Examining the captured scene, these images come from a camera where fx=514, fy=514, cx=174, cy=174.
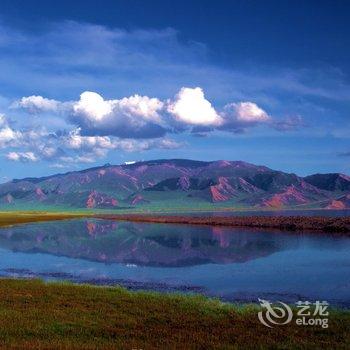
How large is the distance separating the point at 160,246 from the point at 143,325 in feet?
171

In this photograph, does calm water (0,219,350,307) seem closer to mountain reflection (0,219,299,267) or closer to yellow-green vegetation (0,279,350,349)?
mountain reflection (0,219,299,267)

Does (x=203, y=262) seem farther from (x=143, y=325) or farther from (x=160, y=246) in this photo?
(x=143, y=325)

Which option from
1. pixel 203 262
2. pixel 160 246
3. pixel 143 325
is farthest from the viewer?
pixel 160 246

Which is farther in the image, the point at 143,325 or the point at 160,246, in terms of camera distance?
the point at 160,246

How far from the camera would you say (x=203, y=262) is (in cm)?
5812

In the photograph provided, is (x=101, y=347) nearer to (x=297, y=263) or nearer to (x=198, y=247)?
(x=297, y=263)

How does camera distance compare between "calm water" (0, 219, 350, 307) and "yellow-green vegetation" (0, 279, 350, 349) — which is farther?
"calm water" (0, 219, 350, 307)

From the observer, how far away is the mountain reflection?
62.2 meters

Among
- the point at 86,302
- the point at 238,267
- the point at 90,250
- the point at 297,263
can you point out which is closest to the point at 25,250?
the point at 90,250

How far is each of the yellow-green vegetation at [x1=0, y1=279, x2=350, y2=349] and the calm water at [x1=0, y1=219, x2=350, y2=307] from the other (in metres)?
7.38

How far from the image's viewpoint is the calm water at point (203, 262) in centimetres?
4038

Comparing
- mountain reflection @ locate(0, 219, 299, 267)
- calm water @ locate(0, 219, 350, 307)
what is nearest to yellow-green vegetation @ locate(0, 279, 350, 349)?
calm water @ locate(0, 219, 350, 307)

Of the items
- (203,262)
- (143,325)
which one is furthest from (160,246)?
(143,325)

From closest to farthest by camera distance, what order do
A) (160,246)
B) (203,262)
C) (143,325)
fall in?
(143,325) < (203,262) < (160,246)
